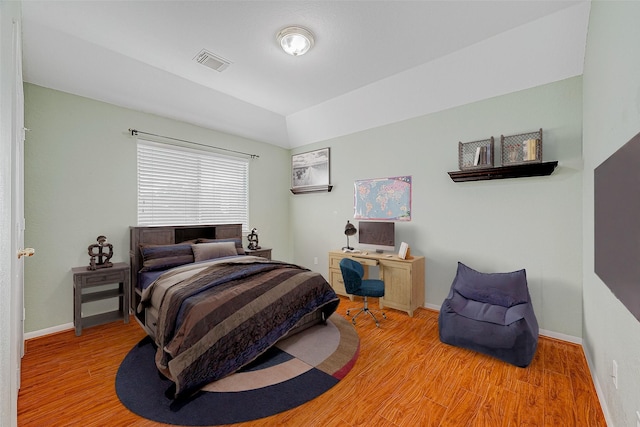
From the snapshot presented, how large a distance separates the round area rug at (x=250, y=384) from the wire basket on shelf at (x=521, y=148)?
267 cm

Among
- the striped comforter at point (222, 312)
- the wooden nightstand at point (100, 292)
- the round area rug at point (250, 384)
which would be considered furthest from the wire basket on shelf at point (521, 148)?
the wooden nightstand at point (100, 292)

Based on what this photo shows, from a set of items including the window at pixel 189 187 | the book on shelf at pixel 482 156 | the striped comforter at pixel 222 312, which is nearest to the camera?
the striped comforter at pixel 222 312

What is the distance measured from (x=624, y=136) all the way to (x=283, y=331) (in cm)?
279

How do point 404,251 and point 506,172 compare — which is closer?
→ point 506,172

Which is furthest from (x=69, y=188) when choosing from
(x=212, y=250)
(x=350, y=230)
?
(x=350, y=230)

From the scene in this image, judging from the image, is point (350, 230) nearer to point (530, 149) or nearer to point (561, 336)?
point (530, 149)

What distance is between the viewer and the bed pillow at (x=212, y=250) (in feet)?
12.5

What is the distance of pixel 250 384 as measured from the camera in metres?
2.17

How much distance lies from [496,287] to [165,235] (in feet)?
13.9

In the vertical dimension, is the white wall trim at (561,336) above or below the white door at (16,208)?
below

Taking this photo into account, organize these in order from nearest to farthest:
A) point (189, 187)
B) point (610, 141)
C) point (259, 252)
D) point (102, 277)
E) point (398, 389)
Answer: point (610, 141) → point (398, 389) → point (102, 277) → point (189, 187) → point (259, 252)

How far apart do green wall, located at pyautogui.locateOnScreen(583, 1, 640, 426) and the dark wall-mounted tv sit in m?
2.09

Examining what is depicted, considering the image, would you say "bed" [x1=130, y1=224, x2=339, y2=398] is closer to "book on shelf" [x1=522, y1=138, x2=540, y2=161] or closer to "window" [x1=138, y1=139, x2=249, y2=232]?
"window" [x1=138, y1=139, x2=249, y2=232]

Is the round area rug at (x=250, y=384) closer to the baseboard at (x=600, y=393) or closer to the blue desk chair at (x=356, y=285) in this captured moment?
the blue desk chair at (x=356, y=285)
